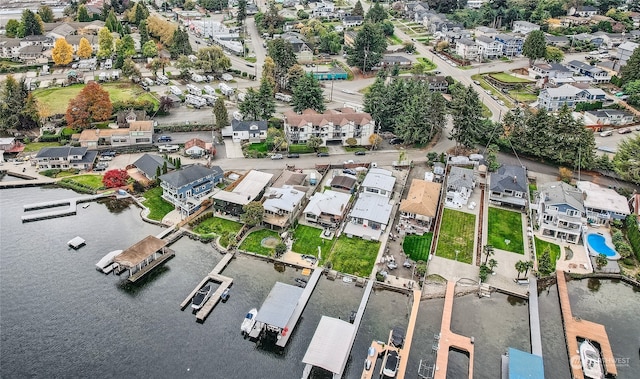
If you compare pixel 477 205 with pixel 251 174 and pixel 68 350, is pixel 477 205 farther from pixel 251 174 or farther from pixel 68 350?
pixel 68 350

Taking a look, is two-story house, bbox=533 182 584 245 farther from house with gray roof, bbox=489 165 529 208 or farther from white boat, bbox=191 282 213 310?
white boat, bbox=191 282 213 310

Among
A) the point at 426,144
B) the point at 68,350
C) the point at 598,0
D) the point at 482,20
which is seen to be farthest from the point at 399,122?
the point at 598,0

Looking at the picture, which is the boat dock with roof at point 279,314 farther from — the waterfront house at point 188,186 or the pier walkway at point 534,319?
the pier walkway at point 534,319

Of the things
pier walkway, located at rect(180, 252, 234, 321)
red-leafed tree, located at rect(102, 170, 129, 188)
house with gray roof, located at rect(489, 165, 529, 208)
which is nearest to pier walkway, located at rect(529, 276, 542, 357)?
house with gray roof, located at rect(489, 165, 529, 208)

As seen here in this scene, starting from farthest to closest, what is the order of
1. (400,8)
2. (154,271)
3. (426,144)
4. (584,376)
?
(400,8) → (426,144) → (154,271) → (584,376)

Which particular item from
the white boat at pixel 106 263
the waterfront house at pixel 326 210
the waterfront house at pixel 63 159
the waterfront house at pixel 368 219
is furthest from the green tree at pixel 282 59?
the white boat at pixel 106 263

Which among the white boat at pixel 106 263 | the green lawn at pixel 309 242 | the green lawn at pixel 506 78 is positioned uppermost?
the white boat at pixel 106 263
